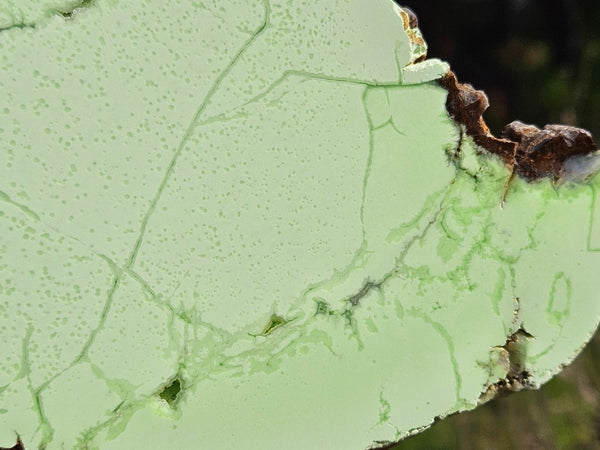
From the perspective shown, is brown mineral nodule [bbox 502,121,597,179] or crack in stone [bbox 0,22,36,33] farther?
brown mineral nodule [bbox 502,121,597,179]

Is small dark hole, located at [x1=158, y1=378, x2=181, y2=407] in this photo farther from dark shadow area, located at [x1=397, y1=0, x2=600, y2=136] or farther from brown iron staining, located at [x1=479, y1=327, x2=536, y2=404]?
dark shadow area, located at [x1=397, y1=0, x2=600, y2=136]

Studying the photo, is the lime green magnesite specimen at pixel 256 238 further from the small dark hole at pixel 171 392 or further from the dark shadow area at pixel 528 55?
the dark shadow area at pixel 528 55

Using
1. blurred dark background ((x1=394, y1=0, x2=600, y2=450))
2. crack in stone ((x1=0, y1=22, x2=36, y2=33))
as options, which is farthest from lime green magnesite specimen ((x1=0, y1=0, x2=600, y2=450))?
blurred dark background ((x1=394, y1=0, x2=600, y2=450))

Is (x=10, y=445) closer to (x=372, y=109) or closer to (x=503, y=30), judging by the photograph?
(x=372, y=109)

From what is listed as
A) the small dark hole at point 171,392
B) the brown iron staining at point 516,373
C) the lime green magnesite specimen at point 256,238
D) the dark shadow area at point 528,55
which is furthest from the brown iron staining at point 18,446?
the dark shadow area at point 528,55

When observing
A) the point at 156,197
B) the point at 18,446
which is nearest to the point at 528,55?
the point at 156,197

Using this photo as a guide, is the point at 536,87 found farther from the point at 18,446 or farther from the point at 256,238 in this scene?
the point at 18,446
